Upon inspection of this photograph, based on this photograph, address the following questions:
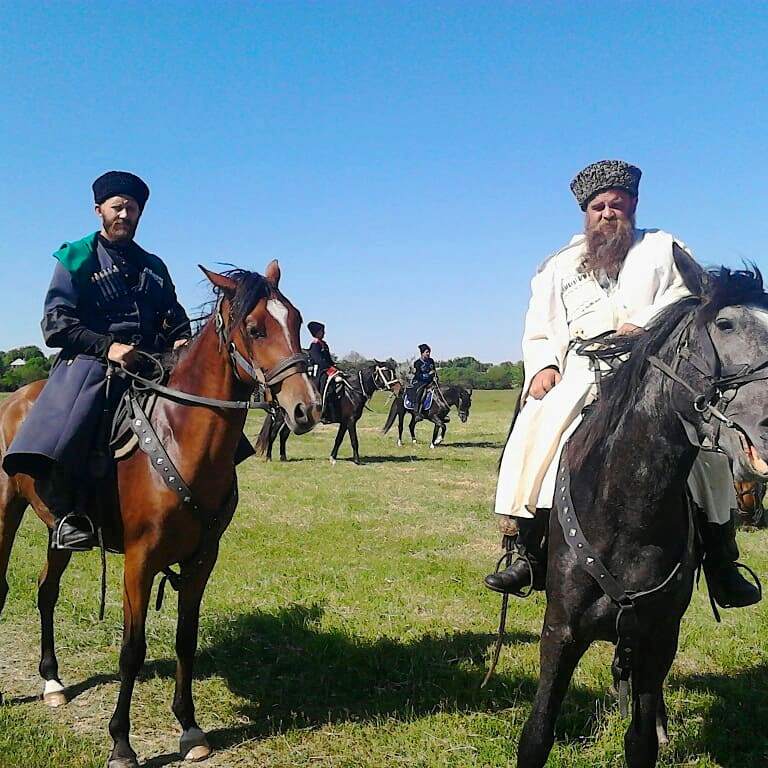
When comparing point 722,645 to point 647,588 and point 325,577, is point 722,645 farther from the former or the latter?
point 325,577

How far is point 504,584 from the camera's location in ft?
11.4

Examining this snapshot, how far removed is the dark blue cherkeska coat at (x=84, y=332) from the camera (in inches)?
148

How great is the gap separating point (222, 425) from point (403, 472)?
459 inches

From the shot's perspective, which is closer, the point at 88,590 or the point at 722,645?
the point at 722,645

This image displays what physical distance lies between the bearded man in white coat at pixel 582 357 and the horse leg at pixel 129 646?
1.89 m

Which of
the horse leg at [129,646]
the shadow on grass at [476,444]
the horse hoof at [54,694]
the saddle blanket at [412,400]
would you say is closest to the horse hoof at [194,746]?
the horse leg at [129,646]

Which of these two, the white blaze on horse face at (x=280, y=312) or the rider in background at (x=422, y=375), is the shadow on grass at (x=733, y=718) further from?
the rider in background at (x=422, y=375)

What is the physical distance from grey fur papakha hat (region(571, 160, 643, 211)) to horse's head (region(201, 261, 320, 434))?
5.46ft

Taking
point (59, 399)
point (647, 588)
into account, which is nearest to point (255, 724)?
point (59, 399)

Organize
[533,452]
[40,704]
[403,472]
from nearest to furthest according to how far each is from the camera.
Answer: [533,452] → [40,704] → [403,472]

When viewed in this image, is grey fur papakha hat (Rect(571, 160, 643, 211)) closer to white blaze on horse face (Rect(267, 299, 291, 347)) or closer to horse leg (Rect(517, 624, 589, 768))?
white blaze on horse face (Rect(267, 299, 291, 347))

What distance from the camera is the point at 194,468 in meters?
3.67

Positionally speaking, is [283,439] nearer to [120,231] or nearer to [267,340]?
[120,231]

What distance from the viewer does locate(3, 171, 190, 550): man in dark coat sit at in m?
3.77
